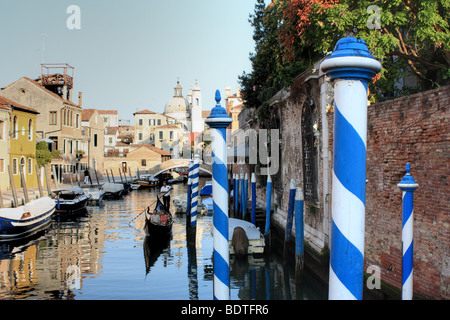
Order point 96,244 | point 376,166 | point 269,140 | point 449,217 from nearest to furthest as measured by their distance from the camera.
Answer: point 449,217 → point 376,166 → point 96,244 → point 269,140

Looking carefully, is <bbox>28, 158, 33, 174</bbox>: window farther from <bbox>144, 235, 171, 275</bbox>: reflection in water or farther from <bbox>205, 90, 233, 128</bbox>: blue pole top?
<bbox>205, 90, 233, 128</bbox>: blue pole top

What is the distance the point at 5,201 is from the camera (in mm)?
16188

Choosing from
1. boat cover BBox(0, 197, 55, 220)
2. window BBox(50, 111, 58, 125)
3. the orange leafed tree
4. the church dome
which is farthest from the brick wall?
the church dome

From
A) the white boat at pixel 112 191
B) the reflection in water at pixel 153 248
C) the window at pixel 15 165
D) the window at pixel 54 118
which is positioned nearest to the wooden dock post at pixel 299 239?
the reflection in water at pixel 153 248

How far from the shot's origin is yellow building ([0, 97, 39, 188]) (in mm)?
21641

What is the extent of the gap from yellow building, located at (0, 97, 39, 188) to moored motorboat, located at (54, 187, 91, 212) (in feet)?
10.2

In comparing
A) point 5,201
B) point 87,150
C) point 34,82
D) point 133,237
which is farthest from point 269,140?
point 87,150

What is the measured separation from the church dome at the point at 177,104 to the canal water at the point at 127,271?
2596 inches

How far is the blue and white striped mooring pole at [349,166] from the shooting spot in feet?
6.15

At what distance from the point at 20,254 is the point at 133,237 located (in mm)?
3192

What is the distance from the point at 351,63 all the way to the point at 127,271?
7.88 m

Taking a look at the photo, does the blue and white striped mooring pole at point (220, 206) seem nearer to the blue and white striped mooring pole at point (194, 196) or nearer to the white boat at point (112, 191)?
the blue and white striped mooring pole at point (194, 196)

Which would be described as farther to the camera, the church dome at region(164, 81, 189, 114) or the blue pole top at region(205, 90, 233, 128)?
the church dome at region(164, 81, 189, 114)
